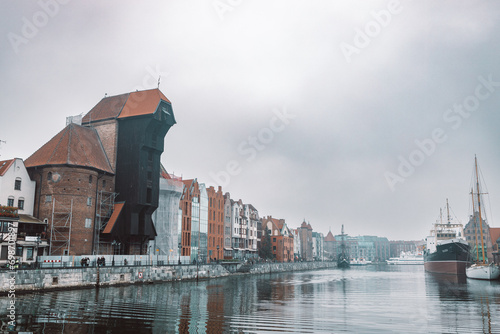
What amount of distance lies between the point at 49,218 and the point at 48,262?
28.8ft

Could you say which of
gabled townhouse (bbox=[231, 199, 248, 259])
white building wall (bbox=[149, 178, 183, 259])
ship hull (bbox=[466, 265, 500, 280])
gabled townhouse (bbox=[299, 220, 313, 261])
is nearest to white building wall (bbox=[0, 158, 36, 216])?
white building wall (bbox=[149, 178, 183, 259])

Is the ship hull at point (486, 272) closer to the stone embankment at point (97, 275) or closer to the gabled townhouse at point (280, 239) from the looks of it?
the stone embankment at point (97, 275)

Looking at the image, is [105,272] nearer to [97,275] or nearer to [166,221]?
[97,275]

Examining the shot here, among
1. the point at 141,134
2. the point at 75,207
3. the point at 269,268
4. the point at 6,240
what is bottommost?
the point at 269,268

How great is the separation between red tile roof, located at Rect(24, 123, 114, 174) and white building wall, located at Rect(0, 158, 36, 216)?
2483 millimetres

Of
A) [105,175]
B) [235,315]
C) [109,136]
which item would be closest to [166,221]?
[105,175]

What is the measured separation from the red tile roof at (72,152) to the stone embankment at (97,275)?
15.0 m

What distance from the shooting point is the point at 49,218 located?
50.1 meters

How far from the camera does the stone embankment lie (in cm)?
3581

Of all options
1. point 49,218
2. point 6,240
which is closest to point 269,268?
point 49,218

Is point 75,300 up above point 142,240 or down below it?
below

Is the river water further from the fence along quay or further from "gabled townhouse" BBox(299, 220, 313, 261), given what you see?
"gabled townhouse" BBox(299, 220, 313, 261)

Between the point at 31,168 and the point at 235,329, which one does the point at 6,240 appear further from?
the point at 235,329

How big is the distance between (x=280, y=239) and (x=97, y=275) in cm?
8455
